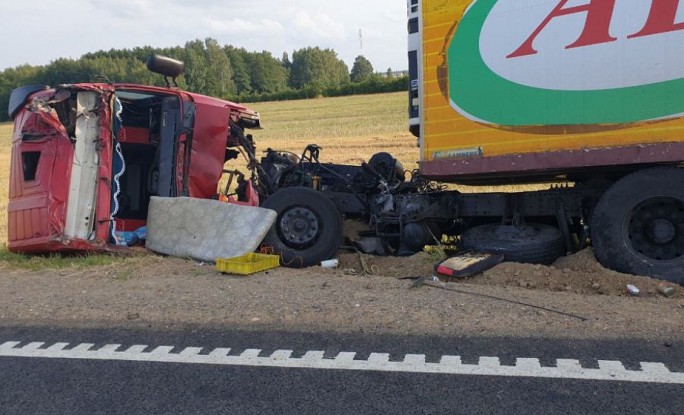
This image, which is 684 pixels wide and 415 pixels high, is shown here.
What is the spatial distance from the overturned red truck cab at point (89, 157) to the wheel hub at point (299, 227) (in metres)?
1.46

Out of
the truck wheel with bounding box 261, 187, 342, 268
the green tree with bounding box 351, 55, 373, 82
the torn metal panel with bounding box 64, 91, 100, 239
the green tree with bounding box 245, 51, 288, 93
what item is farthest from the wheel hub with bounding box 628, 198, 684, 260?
the green tree with bounding box 351, 55, 373, 82

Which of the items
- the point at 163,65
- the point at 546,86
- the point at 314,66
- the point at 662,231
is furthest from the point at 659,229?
the point at 314,66

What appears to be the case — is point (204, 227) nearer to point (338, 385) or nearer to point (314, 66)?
point (338, 385)

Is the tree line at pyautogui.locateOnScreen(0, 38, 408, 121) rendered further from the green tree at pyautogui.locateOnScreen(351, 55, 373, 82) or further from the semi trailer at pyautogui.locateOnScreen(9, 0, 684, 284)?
the semi trailer at pyautogui.locateOnScreen(9, 0, 684, 284)

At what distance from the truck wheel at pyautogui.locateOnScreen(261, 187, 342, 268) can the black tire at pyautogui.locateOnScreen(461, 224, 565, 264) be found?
5.14 feet

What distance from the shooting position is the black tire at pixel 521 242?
6.13m

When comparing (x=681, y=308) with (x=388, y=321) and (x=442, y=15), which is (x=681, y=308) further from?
(x=442, y=15)

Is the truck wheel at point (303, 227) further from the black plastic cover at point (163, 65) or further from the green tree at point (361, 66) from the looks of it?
the green tree at point (361, 66)

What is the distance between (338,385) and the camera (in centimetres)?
347

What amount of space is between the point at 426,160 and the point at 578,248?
1.86 m

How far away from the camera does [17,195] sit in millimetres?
7434

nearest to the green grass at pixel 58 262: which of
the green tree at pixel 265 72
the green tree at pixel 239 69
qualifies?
the green tree at pixel 239 69

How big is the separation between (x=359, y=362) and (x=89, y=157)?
5.00 m

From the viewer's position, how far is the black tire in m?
6.13
